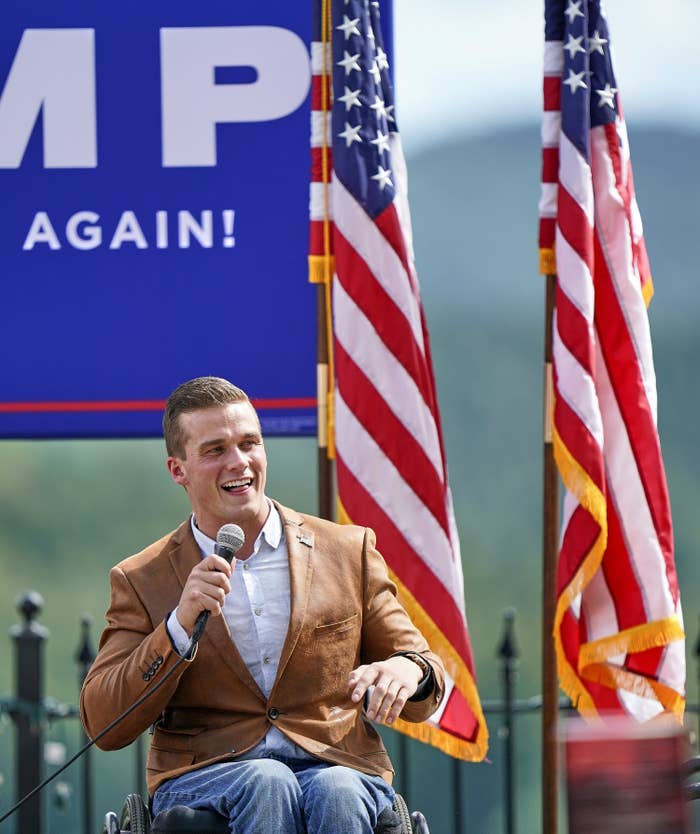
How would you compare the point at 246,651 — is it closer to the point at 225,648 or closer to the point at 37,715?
the point at 225,648

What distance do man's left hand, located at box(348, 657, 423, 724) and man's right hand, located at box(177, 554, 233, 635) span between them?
0.32 metres

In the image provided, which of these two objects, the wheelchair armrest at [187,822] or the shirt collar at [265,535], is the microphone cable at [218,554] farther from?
the shirt collar at [265,535]

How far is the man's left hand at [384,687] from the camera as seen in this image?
2773mm

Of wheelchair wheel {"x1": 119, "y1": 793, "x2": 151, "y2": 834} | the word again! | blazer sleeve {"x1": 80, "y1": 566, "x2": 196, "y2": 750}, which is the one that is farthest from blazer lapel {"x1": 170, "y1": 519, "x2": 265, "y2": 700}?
the word again!

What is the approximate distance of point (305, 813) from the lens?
9.37 ft

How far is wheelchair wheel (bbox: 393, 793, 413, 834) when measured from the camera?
2900 millimetres

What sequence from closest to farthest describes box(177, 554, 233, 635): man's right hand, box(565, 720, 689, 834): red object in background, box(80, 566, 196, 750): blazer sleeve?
box(565, 720, 689, 834): red object in background < box(177, 554, 233, 635): man's right hand < box(80, 566, 196, 750): blazer sleeve

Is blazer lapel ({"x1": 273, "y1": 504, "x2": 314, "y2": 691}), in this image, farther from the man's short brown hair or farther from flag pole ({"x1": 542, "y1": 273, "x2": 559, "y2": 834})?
flag pole ({"x1": 542, "y1": 273, "x2": 559, "y2": 834})

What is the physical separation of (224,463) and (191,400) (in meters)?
0.17

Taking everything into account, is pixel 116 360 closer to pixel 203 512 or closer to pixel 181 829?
pixel 203 512

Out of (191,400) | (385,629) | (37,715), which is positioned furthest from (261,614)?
(37,715)

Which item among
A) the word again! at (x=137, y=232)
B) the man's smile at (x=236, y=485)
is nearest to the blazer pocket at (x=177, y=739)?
the man's smile at (x=236, y=485)

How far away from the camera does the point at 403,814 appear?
116 inches

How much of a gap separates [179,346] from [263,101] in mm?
861
